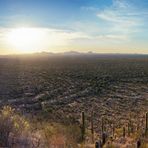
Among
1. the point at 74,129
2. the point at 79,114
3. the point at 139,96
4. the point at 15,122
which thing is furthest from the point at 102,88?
the point at 15,122

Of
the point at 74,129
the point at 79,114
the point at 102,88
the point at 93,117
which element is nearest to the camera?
the point at 74,129

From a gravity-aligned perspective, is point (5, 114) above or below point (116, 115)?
above

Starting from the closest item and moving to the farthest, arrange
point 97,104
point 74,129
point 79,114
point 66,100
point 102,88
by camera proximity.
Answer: point 74,129 → point 79,114 → point 97,104 → point 66,100 → point 102,88

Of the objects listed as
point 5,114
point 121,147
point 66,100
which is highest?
point 5,114

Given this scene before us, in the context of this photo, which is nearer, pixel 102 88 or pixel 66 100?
pixel 66 100

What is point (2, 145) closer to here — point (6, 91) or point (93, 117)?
point (93, 117)

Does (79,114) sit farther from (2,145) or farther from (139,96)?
(2,145)

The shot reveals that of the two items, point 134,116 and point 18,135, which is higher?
point 18,135

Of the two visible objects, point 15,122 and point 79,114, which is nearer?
point 15,122

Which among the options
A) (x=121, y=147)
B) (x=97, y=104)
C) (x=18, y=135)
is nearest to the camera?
(x=121, y=147)

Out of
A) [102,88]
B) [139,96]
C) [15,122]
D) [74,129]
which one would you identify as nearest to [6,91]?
[102,88]
